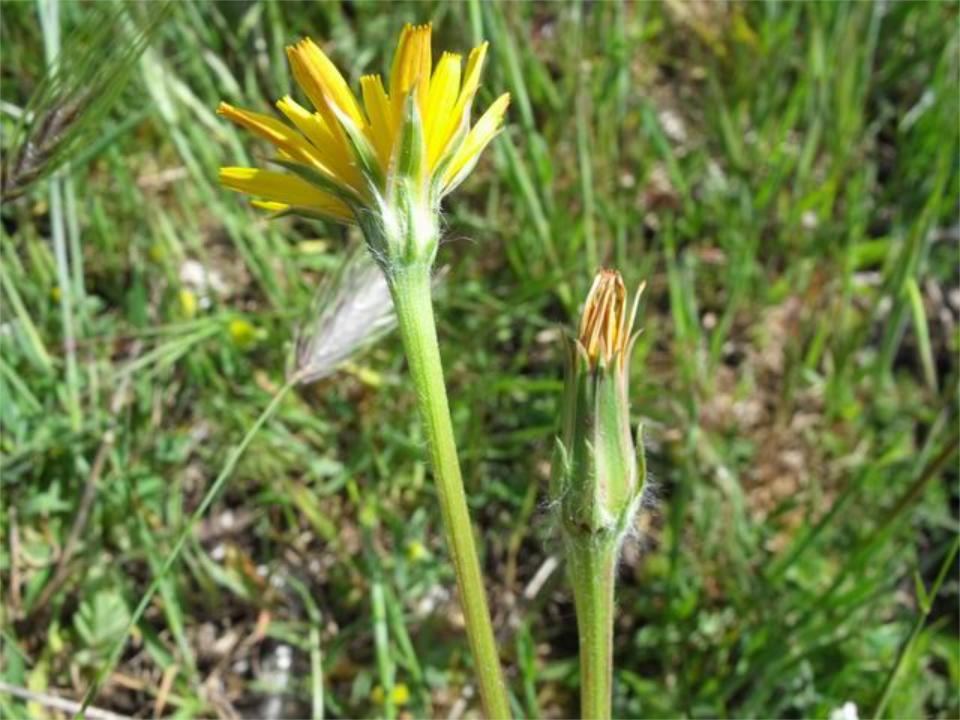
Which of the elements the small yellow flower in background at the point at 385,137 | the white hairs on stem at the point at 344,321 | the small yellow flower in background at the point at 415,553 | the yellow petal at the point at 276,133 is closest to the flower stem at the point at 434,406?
the small yellow flower in background at the point at 385,137

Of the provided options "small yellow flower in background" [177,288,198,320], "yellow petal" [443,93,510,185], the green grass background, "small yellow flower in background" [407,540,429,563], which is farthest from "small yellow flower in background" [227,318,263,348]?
"yellow petal" [443,93,510,185]

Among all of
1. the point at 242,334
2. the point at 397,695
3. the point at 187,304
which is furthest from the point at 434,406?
the point at 187,304

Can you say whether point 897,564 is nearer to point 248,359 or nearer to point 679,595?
point 679,595

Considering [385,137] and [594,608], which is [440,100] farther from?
[594,608]

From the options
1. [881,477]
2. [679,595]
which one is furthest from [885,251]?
[679,595]

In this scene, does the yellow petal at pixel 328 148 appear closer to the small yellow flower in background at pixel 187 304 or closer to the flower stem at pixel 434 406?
the flower stem at pixel 434 406

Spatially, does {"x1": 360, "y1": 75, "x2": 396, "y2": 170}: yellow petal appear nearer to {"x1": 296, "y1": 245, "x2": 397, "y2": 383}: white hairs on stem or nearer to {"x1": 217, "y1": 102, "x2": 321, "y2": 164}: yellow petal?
{"x1": 217, "y1": 102, "x2": 321, "y2": 164}: yellow petal

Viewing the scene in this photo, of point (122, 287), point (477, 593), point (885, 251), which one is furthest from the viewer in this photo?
point (885, 251)
